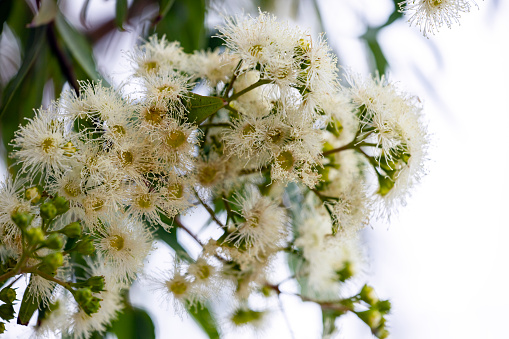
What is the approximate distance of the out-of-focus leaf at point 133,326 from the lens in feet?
2.74

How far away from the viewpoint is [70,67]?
83cm

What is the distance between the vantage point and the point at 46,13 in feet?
2.51

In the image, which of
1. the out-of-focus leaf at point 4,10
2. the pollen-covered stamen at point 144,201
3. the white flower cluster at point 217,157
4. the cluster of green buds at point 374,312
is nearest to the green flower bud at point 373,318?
the cluster of green buds at point 374,312

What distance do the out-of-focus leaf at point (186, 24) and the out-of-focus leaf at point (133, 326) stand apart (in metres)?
0.49

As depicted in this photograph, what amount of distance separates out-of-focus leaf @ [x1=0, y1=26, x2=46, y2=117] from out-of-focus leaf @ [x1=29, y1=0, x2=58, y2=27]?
0.22 ft

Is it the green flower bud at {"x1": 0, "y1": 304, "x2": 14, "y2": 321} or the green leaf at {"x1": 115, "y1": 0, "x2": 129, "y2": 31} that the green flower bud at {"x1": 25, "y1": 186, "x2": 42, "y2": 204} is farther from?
the green leaf at {"x1": 115, "y1": 0, "x2": 129, "y2": 31}

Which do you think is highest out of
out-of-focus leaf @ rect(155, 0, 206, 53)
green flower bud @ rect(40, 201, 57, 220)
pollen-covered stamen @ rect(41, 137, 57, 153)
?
out-of-focus leaf @ rect(155, 0, 206, 53)

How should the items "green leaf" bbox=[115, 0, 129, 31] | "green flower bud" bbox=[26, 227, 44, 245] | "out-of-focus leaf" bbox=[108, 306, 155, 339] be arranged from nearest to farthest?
"green flower bud" bbox=[26, 227, 44, 245]
"green leaf" bbox=[115, 0, 129, 31]
"out-of-focus leaf" bbox=[108, 306, 155, 339]

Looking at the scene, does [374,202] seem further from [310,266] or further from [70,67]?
[70,67]

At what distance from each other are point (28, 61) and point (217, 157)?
1.23 feet

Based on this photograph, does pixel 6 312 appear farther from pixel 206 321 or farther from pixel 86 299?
→ pixel 206 321

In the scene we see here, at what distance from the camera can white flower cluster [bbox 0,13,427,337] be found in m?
0.59

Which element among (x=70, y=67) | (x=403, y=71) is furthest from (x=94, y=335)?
(x=403, y=71)

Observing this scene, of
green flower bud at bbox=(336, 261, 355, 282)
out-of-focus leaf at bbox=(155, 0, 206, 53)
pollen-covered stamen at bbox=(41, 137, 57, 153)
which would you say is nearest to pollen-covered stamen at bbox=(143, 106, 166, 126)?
pollen-covered stamen at bbox=(41, 137, 57, 153)
